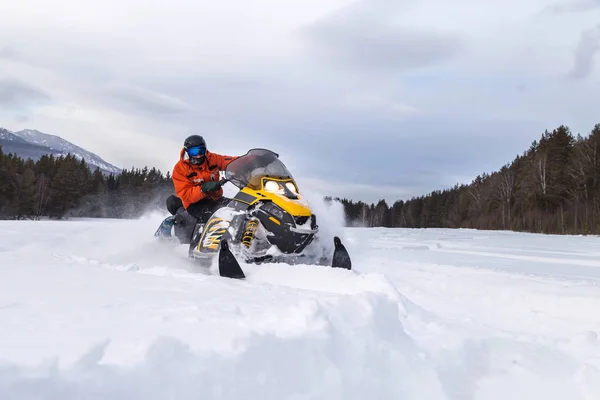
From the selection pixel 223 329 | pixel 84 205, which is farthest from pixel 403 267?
pixel 84 205

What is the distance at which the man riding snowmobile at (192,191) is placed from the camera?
20.2 ft

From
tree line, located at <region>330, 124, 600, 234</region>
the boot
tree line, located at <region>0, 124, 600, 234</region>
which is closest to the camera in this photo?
the boot

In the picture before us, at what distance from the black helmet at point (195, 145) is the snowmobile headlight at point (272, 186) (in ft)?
4.63

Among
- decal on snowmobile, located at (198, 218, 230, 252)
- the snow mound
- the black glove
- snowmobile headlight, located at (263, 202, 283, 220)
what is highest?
the black glove

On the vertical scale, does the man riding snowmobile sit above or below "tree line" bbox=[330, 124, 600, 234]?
below

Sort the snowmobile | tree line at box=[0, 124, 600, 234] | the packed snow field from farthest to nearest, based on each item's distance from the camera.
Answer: tree line at box=[0, 124, 600, 234]
the snowmobile
the packed snow field

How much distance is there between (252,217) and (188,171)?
1.67 meters

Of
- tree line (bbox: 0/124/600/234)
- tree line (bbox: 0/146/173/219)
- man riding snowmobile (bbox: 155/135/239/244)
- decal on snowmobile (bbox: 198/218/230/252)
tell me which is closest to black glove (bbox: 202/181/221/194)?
man riding snowmobile (bbox: 155/135/239/244)

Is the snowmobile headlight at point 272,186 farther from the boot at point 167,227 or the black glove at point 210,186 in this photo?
the boot at point 167,227

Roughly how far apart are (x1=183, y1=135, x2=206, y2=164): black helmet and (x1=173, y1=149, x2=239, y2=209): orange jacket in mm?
88

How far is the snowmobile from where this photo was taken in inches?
199

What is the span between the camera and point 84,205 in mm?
54125

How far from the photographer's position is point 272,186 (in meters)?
5.39

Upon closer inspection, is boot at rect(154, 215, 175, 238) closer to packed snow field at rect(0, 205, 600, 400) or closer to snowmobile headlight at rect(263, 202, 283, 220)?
packed snow field at rect(0, 205, 600, 400)
